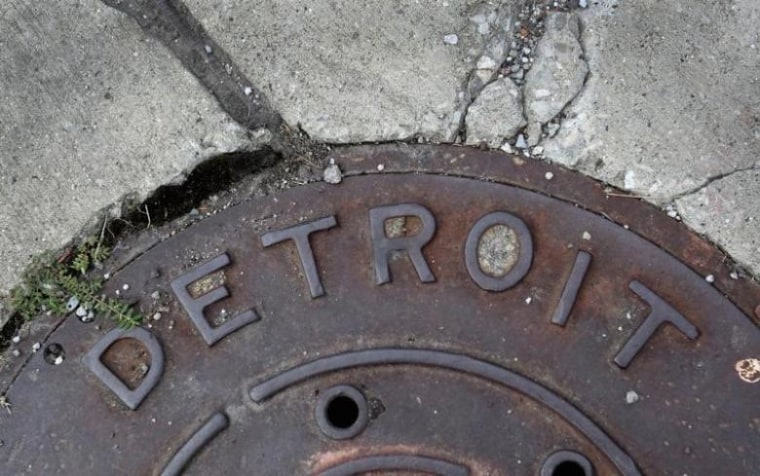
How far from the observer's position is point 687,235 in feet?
5.46

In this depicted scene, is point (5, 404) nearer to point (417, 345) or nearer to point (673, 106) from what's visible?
point (417, 345)

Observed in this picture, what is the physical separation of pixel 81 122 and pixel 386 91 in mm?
685

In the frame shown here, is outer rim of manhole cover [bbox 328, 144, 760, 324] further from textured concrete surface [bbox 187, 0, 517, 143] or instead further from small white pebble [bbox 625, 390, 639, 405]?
small white pebble [bbox 625, 390, 639, 405]

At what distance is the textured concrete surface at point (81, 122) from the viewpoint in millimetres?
1721

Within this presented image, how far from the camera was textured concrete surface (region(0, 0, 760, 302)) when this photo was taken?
169cm

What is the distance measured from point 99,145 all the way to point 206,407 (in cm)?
63

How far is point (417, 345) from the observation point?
1656 millimetres

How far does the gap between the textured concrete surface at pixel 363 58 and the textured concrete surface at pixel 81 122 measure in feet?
0.48

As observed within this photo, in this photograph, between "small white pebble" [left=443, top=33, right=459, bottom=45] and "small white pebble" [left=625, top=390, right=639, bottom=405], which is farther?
"small white pebble" [left=443, top=33, right=459, bottom=45]

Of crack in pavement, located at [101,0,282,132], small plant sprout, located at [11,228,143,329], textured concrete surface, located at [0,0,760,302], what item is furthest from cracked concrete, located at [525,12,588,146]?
small plant sprout, located at [11,228,143,329]

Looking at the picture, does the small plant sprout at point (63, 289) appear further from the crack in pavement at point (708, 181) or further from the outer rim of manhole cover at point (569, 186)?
the crack in pavement at point (708, 181)

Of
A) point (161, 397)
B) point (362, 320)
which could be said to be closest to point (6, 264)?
point (161, 397)

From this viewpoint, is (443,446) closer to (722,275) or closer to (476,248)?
(476,248)

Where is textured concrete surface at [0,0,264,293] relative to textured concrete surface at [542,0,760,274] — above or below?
below
